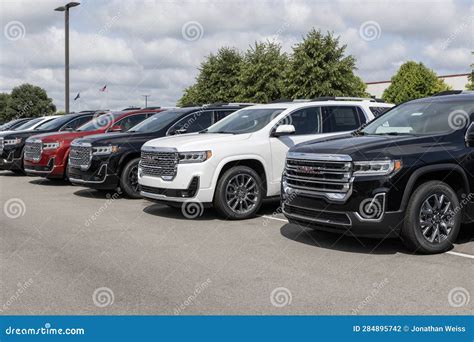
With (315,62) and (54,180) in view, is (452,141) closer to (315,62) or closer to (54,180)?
(54,180)

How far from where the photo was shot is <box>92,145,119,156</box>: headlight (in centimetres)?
1166

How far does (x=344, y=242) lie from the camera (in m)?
7.63

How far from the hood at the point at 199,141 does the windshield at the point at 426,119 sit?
2049 millimetres

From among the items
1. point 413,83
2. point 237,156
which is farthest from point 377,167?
point 413,83

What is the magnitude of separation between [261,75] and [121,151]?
62.4ft

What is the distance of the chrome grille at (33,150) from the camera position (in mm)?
14344

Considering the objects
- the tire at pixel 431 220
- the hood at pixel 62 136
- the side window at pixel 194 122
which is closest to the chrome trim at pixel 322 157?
the tire at pixel 431 220

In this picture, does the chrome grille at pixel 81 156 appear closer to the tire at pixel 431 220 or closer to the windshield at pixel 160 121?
the windshield at pixel 160 121

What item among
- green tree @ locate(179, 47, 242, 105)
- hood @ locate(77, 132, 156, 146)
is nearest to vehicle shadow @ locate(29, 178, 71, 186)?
hood @ locate(77, 132, 156, 146)

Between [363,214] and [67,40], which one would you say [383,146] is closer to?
[363,214]

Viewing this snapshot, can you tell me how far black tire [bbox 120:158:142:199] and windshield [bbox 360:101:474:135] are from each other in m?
5.02

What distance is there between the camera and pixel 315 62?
88.8 feet

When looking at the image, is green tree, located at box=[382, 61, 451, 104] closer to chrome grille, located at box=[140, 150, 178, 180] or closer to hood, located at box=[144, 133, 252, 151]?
hood, located at box=[144, 133, 252, 151]

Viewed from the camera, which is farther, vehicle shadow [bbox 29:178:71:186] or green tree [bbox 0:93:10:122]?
green tree [bbox 0:93:10:122]
